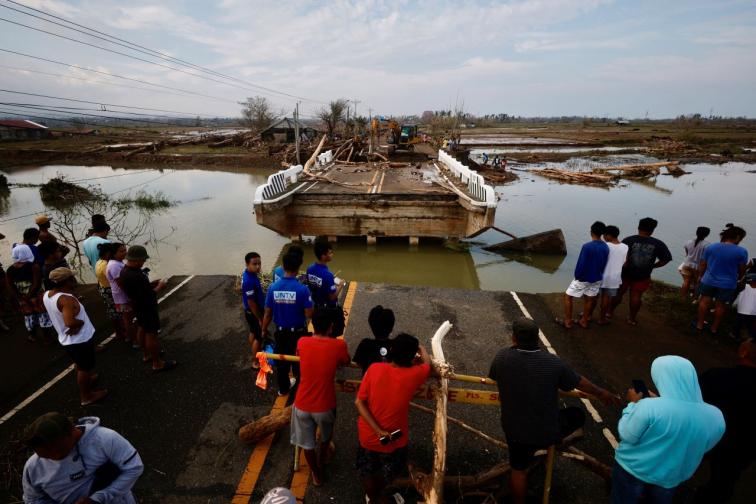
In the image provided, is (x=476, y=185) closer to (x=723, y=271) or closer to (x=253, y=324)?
(x=723, y=271)

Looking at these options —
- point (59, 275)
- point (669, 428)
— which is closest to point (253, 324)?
point (59, 275)

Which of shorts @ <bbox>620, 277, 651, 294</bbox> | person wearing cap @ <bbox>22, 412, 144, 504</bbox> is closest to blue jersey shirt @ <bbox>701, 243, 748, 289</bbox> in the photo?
shorts @ <bbox>620, 277, 651, 294</bbox>

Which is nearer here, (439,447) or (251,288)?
(439,447)

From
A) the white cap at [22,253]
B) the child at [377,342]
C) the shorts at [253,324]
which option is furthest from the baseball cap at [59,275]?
the child at [377,342]

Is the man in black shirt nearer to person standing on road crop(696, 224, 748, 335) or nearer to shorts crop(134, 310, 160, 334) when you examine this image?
person standing on road crop(696, 224, 748, 335)

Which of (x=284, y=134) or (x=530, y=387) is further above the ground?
(x=284, y=134)

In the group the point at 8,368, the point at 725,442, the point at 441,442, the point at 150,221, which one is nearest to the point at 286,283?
the point at 441,442

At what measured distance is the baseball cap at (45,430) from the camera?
69.6 inches

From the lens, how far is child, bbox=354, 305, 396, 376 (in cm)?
274

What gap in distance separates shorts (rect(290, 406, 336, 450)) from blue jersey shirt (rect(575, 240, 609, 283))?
4.14m

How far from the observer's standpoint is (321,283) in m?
4.03

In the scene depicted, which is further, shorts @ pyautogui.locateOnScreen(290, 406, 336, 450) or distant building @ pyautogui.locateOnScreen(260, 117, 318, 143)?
distant building @ pyautogui.locateOnScreen(260, 117, 318, 143)

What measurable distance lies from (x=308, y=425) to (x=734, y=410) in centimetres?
313

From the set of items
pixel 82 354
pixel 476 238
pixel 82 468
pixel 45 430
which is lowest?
pixel 476 238
